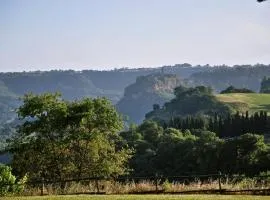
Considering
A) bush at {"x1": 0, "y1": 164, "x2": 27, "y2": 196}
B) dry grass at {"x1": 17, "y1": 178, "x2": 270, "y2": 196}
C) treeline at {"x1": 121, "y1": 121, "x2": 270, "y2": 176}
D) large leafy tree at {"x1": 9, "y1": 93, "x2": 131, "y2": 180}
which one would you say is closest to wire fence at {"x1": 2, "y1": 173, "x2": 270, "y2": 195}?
dry grass at {"x1": 17, "y1": 178, "x2": 270, "y2": 196}

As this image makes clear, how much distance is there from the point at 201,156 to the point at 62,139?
262 feet

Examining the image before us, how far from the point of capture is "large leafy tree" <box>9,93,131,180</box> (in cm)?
4153

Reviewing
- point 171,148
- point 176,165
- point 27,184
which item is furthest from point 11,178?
point 171,148

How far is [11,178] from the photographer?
2900cm

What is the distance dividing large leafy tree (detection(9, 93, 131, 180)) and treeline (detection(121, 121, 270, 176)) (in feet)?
191

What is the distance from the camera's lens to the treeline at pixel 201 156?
10028 centimetres

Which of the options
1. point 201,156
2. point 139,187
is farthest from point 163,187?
point 201,156

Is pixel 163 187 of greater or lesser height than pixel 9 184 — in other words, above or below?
below

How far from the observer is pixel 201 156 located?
11844 centimetres

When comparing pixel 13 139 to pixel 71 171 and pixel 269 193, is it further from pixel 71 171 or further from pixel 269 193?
pixel 269 193

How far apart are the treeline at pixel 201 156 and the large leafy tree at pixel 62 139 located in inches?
2294

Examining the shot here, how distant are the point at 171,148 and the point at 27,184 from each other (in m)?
106

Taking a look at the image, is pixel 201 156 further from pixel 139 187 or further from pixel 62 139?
pixel 139 187

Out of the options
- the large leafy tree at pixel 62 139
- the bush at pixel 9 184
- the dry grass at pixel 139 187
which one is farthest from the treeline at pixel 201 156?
the bush at pixel 9 184
